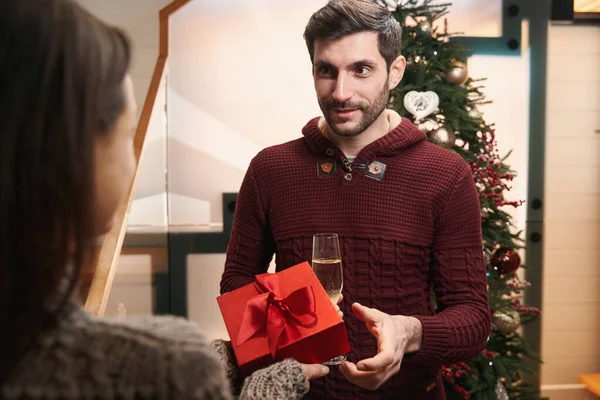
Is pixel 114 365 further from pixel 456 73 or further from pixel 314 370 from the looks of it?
pixel 456 73

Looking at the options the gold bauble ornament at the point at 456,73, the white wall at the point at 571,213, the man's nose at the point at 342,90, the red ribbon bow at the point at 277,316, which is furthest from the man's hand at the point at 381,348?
the white wall at the point at 571,213

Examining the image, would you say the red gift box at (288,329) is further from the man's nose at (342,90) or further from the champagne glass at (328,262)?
the man's nose at (342,90)

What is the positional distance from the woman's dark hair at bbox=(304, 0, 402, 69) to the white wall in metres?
2.58

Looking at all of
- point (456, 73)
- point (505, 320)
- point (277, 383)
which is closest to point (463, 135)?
point (456, 73)

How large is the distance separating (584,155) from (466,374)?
1892 mm

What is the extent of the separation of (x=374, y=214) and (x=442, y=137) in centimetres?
126

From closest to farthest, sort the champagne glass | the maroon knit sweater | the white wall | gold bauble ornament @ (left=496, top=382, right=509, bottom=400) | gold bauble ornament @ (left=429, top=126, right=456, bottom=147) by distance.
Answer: the champagne glass, the maroon knit sweater, gold bauble ornament @ (left=429, top=126, right=456, bottom=147), gold bauble ornament @ (left=496, top=382, right=509, bottom=400), the white wall

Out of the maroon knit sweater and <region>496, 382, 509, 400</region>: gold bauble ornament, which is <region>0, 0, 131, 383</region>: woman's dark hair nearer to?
the maroon knit sweater

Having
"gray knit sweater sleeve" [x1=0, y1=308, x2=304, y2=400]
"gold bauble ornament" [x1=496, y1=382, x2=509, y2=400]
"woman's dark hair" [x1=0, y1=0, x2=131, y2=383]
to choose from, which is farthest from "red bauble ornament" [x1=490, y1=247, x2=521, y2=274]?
"woman's dark hair" [x1=0, y1=0, x2=131, y2=383]

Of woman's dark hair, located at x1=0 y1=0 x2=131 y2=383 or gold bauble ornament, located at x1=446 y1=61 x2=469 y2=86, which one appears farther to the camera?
gold bauble ornament, located at x1=446 y1=61 x2=469 y2=86

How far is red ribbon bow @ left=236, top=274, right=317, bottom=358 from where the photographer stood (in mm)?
1228

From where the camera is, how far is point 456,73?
277cm

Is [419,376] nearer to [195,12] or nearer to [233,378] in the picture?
[233,378]

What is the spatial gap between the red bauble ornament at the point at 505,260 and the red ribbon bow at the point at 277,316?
5.79ft
